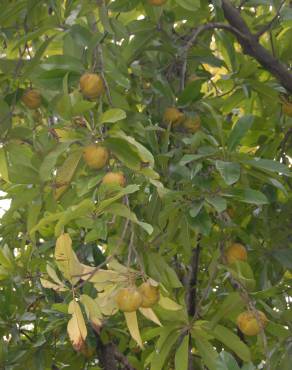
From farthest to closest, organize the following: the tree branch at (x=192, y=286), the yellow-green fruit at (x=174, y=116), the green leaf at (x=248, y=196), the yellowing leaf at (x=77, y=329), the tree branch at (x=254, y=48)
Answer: the tree branch at (x=192, y=286)
the tree branch at (x=254, y=48)
the yellow-green fruit at (x=174, y=116)
the green leaf at (x=248, y=196)
the yellowing leaf at (x=77, y=329)

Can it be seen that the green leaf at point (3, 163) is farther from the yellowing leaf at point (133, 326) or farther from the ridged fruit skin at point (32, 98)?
the yellowing leaf at point (133, 326)

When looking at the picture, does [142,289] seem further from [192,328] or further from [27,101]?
[27,101]

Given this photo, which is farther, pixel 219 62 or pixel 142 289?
pixel 219 62

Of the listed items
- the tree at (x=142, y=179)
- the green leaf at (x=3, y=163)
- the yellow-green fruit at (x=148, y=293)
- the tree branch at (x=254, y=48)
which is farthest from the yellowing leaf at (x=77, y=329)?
the tree branch at (x=254, y=48)

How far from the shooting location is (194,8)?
1.41m

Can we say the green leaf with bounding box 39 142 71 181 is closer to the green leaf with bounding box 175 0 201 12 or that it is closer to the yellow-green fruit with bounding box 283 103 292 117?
the green leaf with bounding box 175 0 201 12

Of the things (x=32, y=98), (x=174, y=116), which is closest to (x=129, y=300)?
(x=174, y=116)

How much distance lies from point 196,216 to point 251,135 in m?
0.59

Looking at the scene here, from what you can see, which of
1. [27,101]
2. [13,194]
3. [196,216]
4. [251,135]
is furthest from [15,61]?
[251,135]

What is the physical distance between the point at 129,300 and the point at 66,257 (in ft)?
0.39

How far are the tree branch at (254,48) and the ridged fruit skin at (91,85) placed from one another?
1.59 feet

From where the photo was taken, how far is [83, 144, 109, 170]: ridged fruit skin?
3.85ft

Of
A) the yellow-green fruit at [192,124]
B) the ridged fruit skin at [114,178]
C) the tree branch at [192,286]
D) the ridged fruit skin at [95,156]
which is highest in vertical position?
the ridged fruit skin at [95,156]

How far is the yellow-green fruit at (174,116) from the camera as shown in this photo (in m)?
1.50
